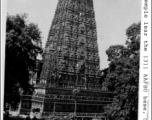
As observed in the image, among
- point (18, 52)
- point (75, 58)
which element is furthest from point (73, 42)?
point (18, 52)

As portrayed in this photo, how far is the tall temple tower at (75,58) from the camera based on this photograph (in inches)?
1149

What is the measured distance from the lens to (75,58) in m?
31.3

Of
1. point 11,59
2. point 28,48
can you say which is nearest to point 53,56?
point 28,48

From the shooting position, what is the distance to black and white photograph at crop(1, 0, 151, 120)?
14555 mm

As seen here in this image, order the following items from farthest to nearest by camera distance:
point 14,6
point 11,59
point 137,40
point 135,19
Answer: point 137,40 → point 11,59 → point 135,19 → point 14,6

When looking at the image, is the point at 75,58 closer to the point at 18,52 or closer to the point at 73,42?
the point at 73,42

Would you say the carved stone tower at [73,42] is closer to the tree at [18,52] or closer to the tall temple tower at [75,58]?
the tall temple tower at [75,58]

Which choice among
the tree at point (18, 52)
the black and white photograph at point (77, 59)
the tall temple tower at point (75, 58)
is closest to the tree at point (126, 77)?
the black and white photograph at point (77, 59)

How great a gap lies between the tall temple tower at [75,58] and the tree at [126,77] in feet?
29.9

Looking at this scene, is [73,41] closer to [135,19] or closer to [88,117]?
[88,117]

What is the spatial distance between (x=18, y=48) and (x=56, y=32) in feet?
43.9

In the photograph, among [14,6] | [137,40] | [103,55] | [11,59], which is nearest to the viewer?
[14,6]

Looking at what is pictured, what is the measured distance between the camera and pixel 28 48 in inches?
741

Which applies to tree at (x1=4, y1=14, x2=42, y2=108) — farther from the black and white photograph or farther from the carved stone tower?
the carved stone tower
